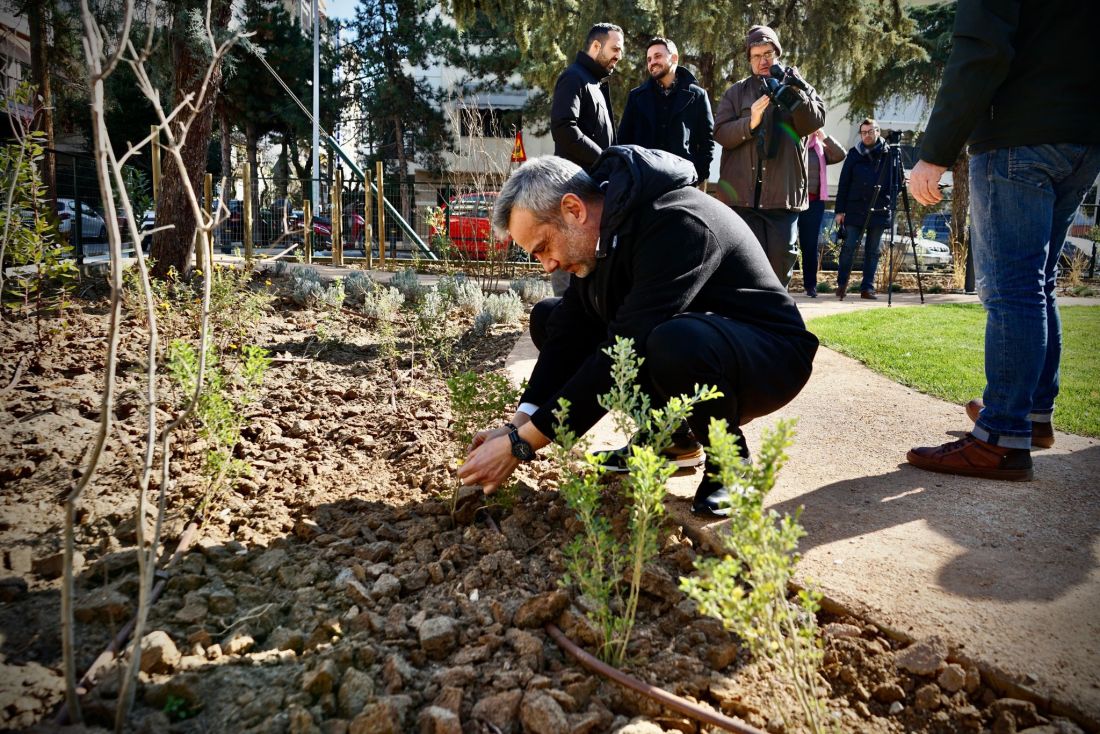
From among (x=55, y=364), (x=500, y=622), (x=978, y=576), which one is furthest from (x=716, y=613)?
(x=55, y=364)

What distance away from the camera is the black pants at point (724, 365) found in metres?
2.24

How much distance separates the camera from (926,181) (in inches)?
112

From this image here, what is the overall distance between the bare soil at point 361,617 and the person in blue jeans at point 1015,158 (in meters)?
1.30

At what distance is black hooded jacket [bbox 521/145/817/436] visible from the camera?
2277mm

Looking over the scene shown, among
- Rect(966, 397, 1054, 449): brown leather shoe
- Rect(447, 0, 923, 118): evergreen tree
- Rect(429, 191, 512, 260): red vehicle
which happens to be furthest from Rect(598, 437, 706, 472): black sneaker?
Rect(447, 0, 923, 118): evergreen tree

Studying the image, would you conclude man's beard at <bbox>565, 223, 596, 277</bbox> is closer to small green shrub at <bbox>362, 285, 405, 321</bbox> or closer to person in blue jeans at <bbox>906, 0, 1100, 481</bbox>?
person in blue jeans at <bbox>906, 0, 1100, 481</bbox>

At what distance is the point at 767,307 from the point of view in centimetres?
249

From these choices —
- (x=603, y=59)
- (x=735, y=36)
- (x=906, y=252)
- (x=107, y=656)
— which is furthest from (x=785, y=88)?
(x=906, y=252)

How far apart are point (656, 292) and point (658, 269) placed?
71 millimetres

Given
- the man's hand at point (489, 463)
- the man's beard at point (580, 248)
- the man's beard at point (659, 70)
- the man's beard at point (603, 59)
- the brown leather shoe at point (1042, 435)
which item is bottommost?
the brown leather shoe at point (1042, 435)

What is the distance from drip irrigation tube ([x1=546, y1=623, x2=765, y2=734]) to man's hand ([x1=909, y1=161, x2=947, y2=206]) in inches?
81.1

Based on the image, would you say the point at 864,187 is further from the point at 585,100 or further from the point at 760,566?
the point at 760,566

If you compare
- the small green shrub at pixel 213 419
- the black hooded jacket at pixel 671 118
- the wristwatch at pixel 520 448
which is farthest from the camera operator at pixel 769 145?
the small green shrub at pixel 213 419

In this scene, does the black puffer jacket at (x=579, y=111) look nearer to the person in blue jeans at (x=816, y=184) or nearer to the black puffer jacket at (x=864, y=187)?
the person in blue jeans at (x=816, y=184)
